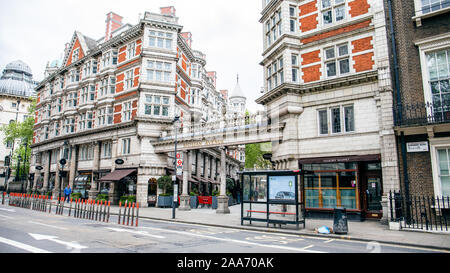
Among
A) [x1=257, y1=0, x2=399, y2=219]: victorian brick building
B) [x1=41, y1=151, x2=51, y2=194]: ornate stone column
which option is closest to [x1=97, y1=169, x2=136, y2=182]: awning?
[x1=257, y1=0, x2=399, y2=219]: victorian brick building

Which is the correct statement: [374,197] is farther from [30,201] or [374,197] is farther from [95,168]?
[95,168]

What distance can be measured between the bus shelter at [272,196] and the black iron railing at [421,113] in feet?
20.0

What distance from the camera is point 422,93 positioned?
14328mm

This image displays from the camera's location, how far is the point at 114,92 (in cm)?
3231

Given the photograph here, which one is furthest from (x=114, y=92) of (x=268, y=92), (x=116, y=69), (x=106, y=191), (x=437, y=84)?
(x=437, y=84)

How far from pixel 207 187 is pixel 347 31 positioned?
24886 mm

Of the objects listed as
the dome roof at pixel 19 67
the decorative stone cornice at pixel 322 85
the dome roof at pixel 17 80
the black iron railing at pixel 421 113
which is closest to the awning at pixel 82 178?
the decorative stone cornice at pixel 322 85

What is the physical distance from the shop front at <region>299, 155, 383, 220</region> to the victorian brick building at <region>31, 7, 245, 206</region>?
49.3 feet

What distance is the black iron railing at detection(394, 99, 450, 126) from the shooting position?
527 inches

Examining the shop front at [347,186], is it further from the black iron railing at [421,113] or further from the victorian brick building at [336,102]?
the black iron railing at [421,113]

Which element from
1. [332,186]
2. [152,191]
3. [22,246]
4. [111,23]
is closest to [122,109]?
[152,191]
